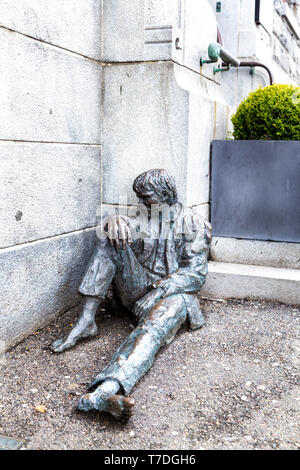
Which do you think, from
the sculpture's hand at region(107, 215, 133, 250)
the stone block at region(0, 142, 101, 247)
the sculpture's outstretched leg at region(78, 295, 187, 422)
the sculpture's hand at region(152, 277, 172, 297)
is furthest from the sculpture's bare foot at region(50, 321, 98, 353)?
the stone block at region(0, 142, 101, 247)

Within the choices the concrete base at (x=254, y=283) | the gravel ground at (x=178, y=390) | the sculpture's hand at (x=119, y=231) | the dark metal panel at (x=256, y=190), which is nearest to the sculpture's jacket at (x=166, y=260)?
the sculpture's hand at (x=119, y=231)

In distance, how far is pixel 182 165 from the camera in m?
4.91

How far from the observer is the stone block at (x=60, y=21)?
147 inches

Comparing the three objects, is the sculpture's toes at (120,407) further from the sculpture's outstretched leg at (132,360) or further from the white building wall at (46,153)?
the white building wall at (46,153)

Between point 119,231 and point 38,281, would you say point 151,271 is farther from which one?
point 38,281

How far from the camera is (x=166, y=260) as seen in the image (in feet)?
14.0

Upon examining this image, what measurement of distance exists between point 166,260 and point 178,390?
3.99 feet

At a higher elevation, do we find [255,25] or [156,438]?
[255,25]

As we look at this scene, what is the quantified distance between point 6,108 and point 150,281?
1.74 meters

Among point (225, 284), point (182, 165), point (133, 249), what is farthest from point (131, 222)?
point (225, 284)

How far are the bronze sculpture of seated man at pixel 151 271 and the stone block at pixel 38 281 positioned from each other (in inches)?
14.3

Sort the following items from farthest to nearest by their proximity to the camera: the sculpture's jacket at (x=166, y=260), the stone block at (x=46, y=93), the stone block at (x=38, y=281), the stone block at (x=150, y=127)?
the stone block at (x=150, y=127) < the sculpture's jacket at (x=166, y=260) < the stone block at (x=38, y=281) < the stone block at (x=46, y=93)

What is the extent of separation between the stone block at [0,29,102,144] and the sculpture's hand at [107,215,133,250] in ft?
3.00

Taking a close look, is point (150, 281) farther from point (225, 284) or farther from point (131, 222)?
point (225, 284)
